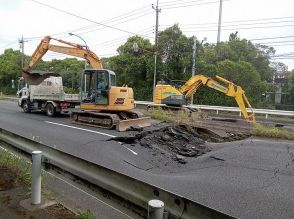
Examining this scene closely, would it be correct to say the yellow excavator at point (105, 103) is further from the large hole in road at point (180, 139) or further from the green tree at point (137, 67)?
the green tree at point (137, 67)

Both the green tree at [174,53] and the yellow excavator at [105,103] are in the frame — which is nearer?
the yellow excavator at [105,103]

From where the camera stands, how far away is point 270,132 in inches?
565

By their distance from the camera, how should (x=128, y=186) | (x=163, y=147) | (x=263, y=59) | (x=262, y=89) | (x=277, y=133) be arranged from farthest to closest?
(x=263, y=59) < (x=262, y=89) < (x=277, y=133) < (x=163, y=147) < (x=128, y=186)

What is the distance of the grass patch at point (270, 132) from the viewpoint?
553 inches

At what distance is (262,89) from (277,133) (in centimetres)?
1701

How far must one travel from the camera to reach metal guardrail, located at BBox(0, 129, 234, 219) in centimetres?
243

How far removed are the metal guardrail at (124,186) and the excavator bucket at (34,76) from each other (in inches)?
675

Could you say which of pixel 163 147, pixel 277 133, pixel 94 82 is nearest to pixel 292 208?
pixel 163 147

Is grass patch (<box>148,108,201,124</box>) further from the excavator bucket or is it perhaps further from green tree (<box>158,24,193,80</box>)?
green tree (<box>158,24,193,80</box>)

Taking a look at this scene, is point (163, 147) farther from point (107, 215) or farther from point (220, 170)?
point (107, 215)

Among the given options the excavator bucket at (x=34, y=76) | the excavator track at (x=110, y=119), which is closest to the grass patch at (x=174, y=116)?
the excavator track at (x=110, y=119)

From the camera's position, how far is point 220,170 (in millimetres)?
8047

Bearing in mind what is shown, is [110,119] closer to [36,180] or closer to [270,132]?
[270,132]

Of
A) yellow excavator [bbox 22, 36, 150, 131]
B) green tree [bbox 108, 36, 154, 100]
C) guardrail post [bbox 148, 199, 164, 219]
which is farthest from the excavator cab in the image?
green tree [bbox 108, 36, 154, 100]
